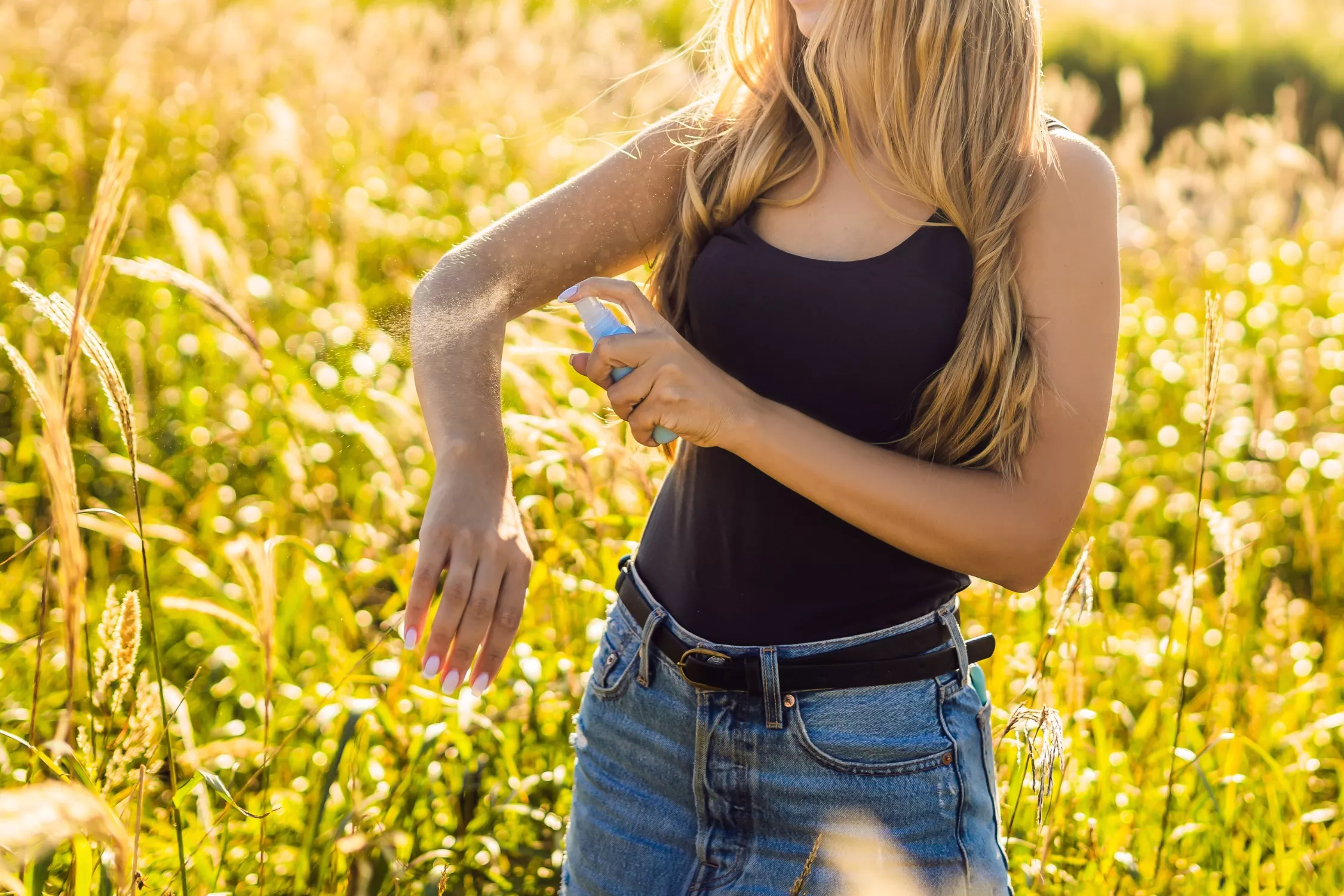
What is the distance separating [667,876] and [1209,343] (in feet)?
4.28

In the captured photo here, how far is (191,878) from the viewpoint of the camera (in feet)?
6.66

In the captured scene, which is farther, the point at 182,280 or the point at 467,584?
the point at 182,280

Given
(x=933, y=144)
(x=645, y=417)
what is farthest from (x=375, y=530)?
(x=933, y=144)

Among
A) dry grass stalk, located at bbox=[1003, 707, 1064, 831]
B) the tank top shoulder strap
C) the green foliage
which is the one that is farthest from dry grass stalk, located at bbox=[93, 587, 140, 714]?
the green foliage

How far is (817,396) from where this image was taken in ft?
5.46

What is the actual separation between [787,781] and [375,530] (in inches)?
79.4

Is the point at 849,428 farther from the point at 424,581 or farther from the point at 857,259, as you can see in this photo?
the point at 424,581

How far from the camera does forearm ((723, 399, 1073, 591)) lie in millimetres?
1492

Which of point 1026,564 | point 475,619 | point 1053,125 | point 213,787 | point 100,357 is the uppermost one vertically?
point 1053,125

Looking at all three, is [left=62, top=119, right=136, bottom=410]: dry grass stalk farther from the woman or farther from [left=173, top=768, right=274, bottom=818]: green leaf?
[left=173, top=768, right=274, bottom=818]: green leaf

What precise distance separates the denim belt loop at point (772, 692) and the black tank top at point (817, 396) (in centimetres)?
5

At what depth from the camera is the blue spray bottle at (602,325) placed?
142 cm

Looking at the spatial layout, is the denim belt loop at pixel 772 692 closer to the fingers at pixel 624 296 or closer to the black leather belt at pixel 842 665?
the black leather belt at pixel 842 665

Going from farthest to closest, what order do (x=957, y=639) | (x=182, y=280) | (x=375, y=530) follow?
(x=375, y=530), (x=182, y=280), (x=957, y=639)
